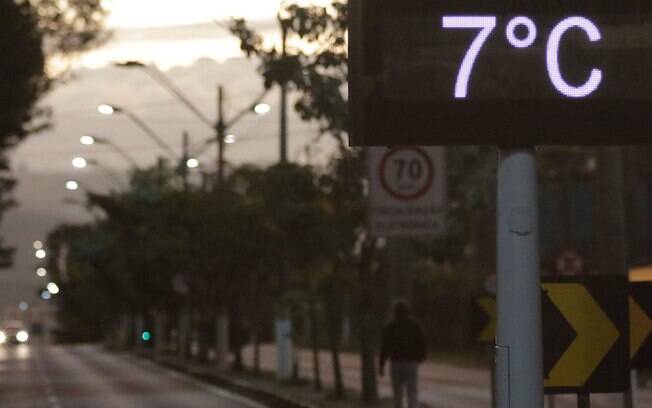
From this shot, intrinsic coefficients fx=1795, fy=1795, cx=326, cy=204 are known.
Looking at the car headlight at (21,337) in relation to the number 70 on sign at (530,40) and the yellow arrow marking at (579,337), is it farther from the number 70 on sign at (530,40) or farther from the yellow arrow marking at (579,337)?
the number 70 on sign at (530,40)

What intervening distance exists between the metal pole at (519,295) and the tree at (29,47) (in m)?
27.9

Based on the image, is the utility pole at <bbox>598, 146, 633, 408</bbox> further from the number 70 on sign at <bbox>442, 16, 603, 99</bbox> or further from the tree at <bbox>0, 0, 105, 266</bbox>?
the tree at <bbox>0, 0, 105, 266</bbox>

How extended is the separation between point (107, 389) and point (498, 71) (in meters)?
29.7

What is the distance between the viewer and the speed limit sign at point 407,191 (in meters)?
19.7

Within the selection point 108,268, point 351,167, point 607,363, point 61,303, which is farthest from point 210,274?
point 61,303

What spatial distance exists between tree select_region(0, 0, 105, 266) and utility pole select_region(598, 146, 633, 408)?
68.4 ft

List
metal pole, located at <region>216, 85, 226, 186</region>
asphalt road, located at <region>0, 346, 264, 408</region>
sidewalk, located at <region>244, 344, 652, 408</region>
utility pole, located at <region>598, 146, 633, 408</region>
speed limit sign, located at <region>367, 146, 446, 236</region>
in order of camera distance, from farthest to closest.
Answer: metal pole, located at <region>216, 85, 226, 186</region>
asphalt road, located at <region>0, 346, 264, 408</region>
sidewalk, located at <region>244, 344, 652, 408</region>
speed limit sign, located at <region>367, 146, 446, 236</region>
utility pole, located at <region>598, 146, 633, 408</region>

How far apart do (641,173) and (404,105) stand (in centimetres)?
4445

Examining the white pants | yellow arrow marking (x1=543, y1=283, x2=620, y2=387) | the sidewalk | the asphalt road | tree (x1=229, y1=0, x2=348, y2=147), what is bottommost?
the asphalt road

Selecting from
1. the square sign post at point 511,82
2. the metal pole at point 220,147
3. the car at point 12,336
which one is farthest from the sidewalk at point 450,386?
the car at point 12,336

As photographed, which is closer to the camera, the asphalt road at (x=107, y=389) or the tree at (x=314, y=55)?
the tree at (x=314, y=55)

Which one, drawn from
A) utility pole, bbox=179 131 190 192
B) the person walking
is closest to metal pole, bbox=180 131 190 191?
utility pole, bbox=179 131 190 192

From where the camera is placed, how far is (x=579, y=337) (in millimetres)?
11422

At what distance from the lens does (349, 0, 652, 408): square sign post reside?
34.6 ft
